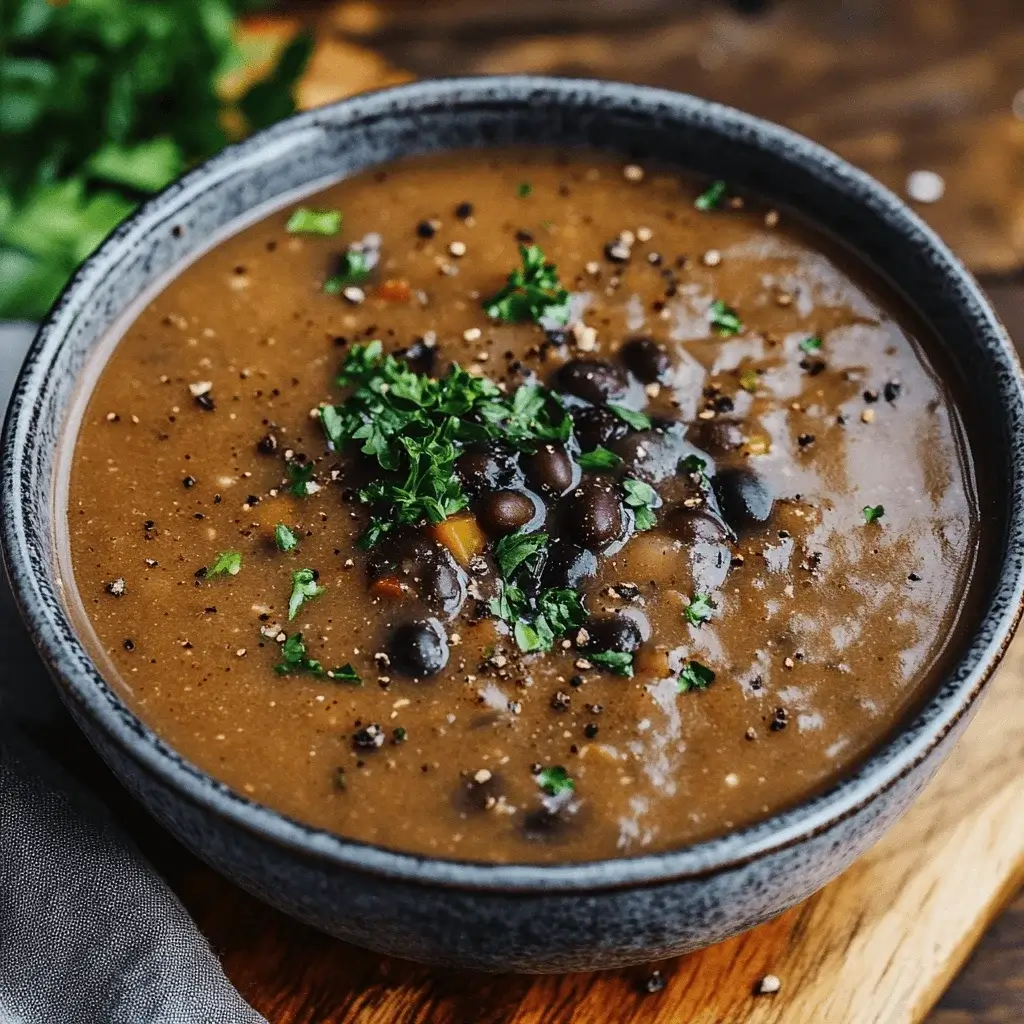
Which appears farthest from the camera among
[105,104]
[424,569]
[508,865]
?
[105,104]

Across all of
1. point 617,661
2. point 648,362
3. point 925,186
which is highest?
point 925,186

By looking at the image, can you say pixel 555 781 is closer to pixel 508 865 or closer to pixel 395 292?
pixel 508 865

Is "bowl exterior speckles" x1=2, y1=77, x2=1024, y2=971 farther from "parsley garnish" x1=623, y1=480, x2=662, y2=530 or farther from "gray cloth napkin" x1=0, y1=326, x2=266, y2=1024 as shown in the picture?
"parsley garnish" x1=623, y1=480, x2=662, y2=530

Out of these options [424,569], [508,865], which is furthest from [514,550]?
[508,865]

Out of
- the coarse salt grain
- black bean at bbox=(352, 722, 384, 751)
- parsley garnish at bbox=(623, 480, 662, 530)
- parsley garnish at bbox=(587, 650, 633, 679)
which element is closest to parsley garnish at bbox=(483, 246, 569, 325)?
parsley garnish at bbox=(623, 480, 662, 530)

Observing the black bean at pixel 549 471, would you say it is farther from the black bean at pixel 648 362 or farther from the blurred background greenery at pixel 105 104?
the blurred background greenery at pixel 105 104

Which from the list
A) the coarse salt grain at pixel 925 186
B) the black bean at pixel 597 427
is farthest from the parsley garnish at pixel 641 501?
the coarse salt grain at pixel 925 186
